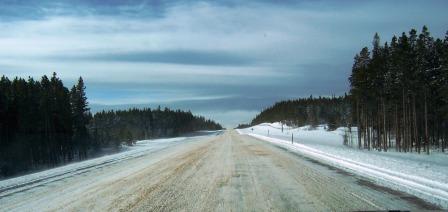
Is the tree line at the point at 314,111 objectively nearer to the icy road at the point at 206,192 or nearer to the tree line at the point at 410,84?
the tree line at the point at 410,84

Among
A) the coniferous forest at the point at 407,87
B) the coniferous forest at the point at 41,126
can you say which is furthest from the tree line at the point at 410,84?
the coniferous forest at the point at 41,126

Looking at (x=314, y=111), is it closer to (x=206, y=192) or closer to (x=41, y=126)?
(x=41, y=126)

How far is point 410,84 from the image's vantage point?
51562 millimetres

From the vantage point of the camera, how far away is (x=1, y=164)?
50.0m

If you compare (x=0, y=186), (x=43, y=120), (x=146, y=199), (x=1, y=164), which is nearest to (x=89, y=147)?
(x=43, y=120)

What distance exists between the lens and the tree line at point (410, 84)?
50875mm

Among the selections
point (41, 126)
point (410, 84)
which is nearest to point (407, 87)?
point (410, 84)

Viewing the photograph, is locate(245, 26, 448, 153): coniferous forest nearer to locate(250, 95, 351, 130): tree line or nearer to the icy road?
the icy road

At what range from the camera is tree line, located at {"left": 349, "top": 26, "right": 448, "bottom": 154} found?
5088 cm

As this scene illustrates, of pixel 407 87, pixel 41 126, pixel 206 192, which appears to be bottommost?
pixel 206 192

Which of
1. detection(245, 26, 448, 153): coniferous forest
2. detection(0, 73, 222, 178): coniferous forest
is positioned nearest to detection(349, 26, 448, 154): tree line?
detection(245, 26, 448, 153): coniferous forest

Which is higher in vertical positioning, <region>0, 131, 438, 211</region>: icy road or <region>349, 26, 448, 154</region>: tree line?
<region>349, 26, 448, 154</region>: tree line

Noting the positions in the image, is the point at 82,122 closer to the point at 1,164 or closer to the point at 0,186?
the point at 1,164

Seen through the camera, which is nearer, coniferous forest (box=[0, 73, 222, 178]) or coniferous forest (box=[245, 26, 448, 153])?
coniferous forest (box=[245, 26, 448, 153])
